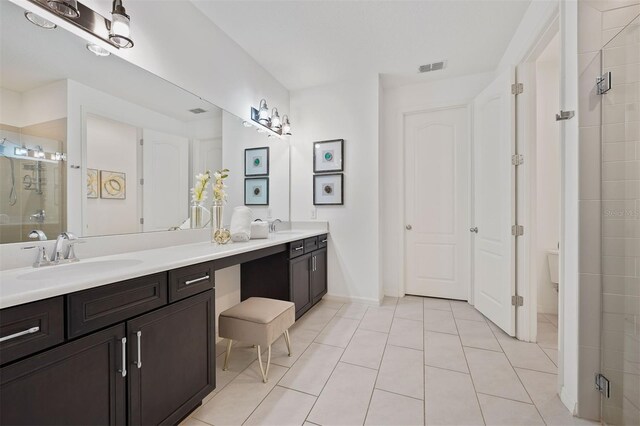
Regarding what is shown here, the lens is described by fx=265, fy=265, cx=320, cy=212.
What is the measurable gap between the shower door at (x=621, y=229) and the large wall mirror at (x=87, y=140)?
8.39 ft

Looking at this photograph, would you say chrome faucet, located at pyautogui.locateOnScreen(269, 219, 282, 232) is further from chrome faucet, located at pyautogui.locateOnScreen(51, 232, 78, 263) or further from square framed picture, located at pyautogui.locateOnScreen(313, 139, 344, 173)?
chrome faucet, located at pyautogui.locateOnScreen(51, 232, 78, 263)

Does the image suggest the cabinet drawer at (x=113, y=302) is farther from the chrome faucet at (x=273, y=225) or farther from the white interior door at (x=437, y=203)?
the white interior door at (x=437, y=203)

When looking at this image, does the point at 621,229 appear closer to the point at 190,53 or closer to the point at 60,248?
the point at 60,248

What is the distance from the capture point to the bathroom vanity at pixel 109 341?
79cm

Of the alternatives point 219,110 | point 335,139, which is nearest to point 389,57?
point 335,139

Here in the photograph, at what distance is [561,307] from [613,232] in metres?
0.52

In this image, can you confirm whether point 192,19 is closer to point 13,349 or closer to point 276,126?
point 276,126

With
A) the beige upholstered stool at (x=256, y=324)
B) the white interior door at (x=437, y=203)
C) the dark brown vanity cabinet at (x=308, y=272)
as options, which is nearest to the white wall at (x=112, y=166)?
the beige upholstered stool at (x=256, y=324)

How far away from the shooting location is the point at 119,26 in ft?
4.55

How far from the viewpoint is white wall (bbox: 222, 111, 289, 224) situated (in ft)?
8.05

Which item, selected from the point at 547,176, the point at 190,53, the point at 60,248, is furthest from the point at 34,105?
the point at 547,176

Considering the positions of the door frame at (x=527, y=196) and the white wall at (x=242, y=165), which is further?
the white wall at (x=242, y=165)

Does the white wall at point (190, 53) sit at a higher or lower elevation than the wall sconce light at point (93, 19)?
higher

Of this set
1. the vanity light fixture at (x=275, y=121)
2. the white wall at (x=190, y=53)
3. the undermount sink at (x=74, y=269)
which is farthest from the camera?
the vanity light fixture at (x=275, y=121)
